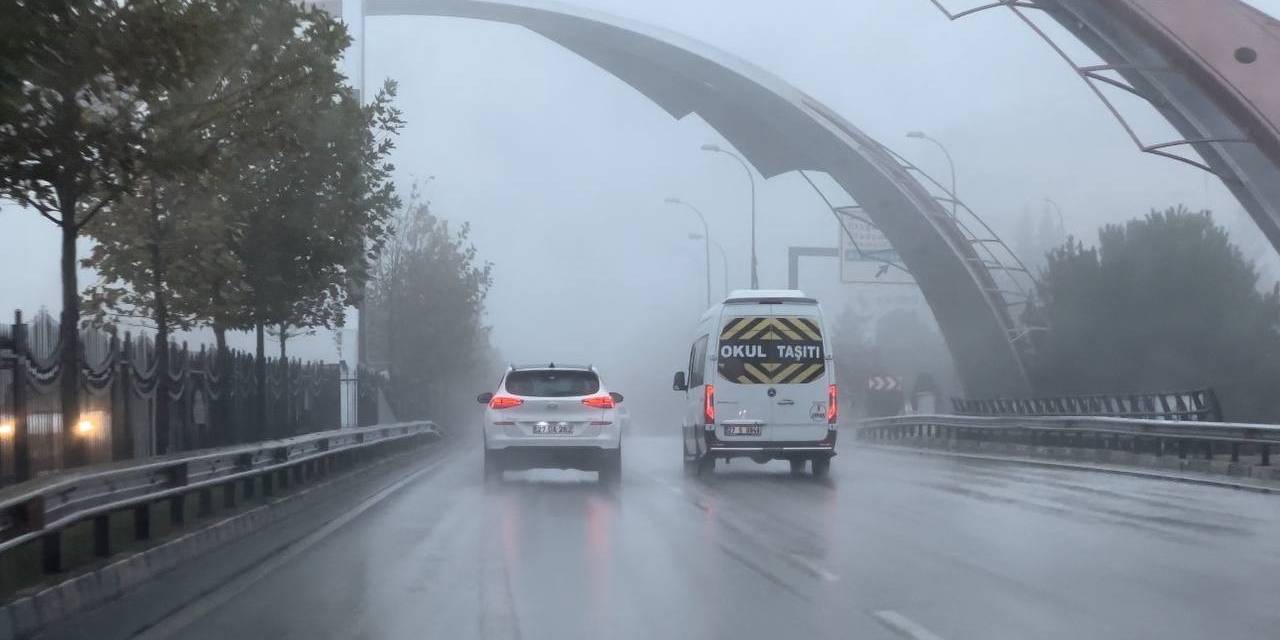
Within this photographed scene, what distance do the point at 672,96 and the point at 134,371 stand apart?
170 ft

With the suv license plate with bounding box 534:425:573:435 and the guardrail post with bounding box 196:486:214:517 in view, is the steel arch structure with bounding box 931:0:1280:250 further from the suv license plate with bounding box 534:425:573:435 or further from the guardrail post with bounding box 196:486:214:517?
the guardrail post with bounding box 196:486:214:517

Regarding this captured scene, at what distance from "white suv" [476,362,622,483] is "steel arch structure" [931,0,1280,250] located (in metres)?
19.0

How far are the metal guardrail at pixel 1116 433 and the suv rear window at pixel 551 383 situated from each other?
8.73 meters

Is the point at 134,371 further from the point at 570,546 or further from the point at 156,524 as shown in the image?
the point at 570,546

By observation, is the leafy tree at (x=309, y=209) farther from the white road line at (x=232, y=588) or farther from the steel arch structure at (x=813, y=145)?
the steel arch structure at (x=813, y=145)

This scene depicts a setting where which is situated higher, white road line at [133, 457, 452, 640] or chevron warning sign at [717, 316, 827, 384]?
chevron warning sign at [717, 316, 827, 384]

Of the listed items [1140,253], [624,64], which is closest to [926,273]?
[1140,253]

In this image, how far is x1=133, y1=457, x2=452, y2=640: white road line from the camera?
9070 mm

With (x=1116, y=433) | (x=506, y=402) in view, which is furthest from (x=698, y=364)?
(x=1116, y=433)

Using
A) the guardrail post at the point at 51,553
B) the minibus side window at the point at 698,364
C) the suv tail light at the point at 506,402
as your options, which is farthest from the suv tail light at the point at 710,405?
the guardrail post at the point at 51,553

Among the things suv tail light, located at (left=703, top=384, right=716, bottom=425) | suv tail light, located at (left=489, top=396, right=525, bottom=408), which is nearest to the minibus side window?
suv tail light, located at (left=703, top=384, right=716, bottom=425)

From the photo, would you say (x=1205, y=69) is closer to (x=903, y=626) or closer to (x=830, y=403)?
(x=830, y=403)

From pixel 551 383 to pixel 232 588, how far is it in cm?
1217

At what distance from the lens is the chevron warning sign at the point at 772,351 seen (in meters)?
23.4
